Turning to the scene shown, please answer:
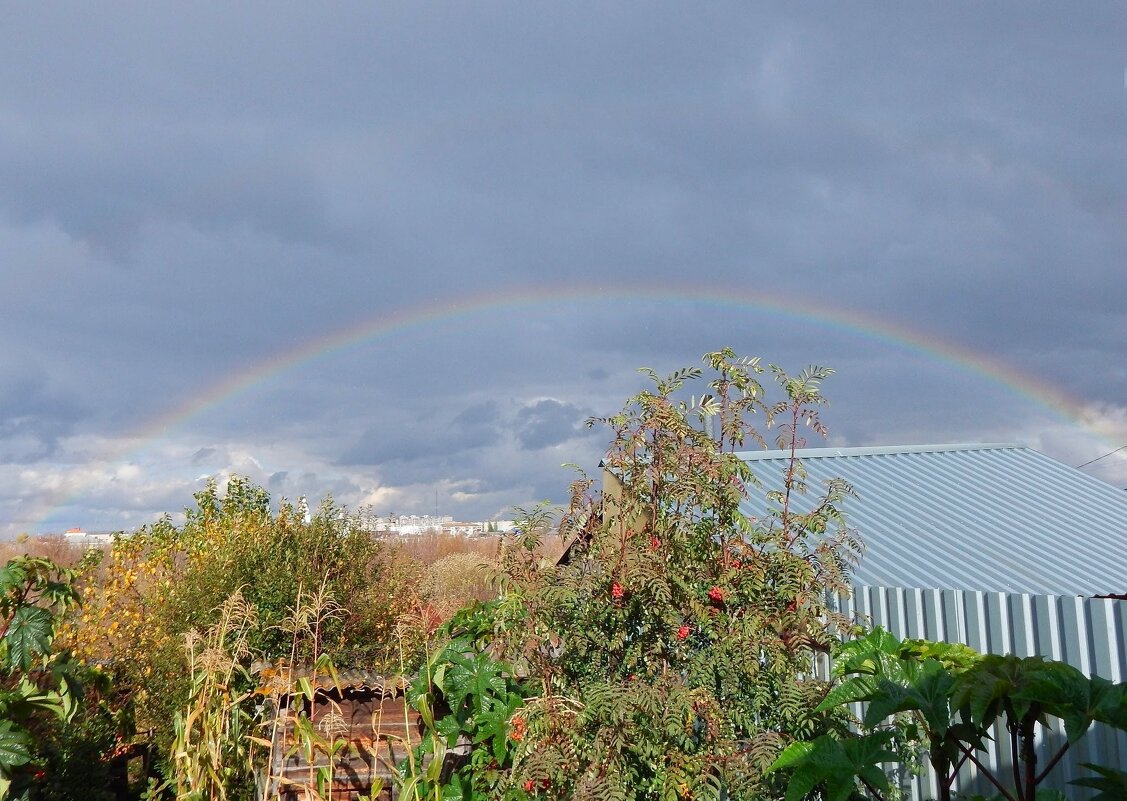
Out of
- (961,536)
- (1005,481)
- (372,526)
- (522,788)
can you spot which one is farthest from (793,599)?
(1005,481)

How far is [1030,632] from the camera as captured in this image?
16.9 ft

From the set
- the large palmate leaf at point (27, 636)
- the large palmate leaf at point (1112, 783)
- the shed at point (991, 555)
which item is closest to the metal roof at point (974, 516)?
the shed at point (991, 555)

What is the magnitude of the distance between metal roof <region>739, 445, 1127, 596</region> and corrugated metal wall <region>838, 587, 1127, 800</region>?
41 cm

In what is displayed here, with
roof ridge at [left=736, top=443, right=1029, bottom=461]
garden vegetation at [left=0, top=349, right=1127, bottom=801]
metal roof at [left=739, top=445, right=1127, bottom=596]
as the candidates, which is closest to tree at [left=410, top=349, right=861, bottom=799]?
garden vegetation at [left=0, top=349, right=1127, bottom=801]

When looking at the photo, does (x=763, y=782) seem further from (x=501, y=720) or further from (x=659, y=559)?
(x=501, y=720)

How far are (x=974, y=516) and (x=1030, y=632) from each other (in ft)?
11.9

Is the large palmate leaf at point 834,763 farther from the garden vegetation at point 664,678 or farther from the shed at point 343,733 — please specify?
the shed at point 343,733

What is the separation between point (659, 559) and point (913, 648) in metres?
1.51

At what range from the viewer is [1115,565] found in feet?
24.8

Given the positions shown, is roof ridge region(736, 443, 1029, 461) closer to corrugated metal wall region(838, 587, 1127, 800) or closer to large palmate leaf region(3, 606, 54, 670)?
corrugated metal wall region(838, 587, 1127, 800)

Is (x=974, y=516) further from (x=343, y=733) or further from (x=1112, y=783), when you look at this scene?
(x=343, y=733)

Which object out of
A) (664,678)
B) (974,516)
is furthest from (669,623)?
(974,516)

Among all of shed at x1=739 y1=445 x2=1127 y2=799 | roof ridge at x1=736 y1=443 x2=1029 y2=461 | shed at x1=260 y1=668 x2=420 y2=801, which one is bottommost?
shed at x1=260 y1=668 x2=420 y2=801

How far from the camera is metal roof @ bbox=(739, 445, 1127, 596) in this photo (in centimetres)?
675
